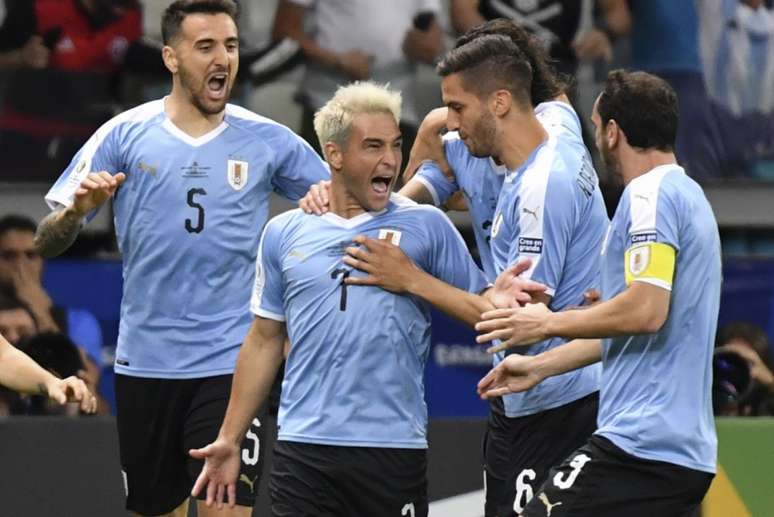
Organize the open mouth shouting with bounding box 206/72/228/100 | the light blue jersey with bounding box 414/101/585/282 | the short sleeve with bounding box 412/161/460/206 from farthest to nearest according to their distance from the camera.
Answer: the open mouth shouting with bounding box 206/72/228/100 → the short sleeve with bounding box 412/161/460/206 → the light blue jersey with bounding box 414/101/585/282

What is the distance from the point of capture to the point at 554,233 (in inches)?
238

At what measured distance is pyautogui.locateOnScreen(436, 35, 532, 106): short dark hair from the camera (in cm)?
622

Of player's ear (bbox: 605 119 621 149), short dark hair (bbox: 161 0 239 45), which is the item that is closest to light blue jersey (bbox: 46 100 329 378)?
short dark hair (bbox: 161 0 239 45)

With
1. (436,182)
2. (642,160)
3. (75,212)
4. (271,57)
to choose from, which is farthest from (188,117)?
(271,57)

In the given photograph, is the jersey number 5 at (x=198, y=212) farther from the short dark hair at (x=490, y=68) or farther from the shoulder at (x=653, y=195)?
the shoulder at (x=653, y=195)

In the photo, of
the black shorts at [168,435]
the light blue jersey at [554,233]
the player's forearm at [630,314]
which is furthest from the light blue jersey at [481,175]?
the black shorts at [168,435]

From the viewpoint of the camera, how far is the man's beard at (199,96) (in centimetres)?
714

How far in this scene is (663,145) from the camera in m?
5.73

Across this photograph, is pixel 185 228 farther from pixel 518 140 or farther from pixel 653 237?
pixel 653 237

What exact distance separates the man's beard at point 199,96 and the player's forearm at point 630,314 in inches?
85.2

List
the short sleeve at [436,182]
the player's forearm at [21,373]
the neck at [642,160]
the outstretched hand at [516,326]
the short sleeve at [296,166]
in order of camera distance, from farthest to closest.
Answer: the short sleeve at [296,166] → the short sleeve at [436,182] → the player's forearm at [21,373] → the neck at [642,160] → the outstretched hand at [516,326]

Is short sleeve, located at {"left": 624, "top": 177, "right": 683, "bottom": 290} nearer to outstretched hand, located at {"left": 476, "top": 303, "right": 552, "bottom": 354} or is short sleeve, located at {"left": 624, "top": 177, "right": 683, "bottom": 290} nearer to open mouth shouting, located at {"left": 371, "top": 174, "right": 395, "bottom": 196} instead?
outstretched hand, located at {"left": 476, "top": 303, "right": 552, "bottom": 354}

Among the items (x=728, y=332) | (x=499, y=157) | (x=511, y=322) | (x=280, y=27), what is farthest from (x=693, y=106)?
(x=511, y=322)

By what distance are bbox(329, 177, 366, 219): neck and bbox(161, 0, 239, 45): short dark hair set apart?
4.26ft
